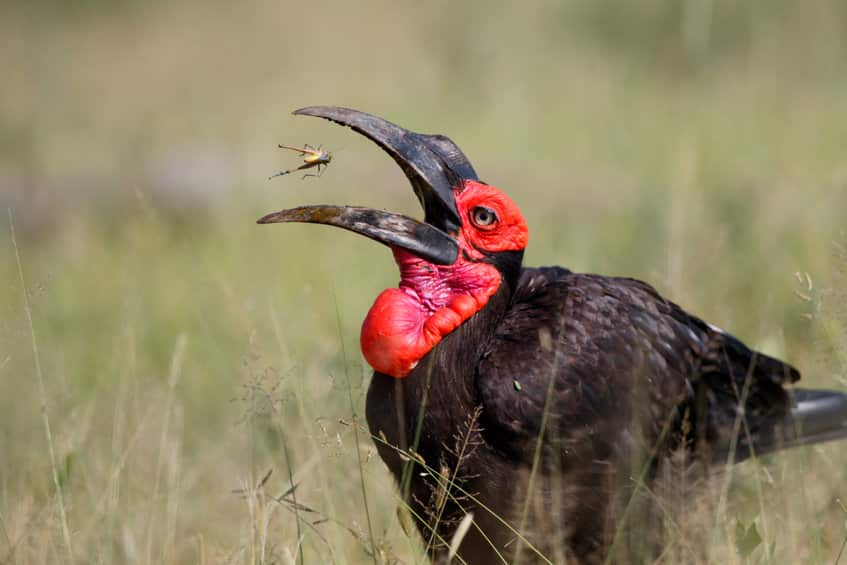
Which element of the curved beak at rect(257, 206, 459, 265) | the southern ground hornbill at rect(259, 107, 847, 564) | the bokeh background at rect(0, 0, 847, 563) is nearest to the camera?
the curved beak at rect(257, 206, 459, 265)

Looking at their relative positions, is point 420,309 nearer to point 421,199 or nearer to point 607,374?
point 421,199

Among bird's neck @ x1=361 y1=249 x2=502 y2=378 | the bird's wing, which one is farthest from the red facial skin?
the bird's wing

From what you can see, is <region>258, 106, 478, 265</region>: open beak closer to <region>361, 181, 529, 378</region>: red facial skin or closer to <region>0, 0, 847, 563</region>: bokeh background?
<region>361, 181, 529, 378</region>: red facial skin

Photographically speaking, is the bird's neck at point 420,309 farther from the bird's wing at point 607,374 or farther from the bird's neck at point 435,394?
the bird's wing at point 607,374

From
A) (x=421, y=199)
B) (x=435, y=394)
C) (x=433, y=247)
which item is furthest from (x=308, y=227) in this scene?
(x=435, y=394)

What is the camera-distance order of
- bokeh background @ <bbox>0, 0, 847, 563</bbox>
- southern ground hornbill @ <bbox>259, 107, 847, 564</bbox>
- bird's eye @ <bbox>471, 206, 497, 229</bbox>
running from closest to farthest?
southern ground hornbill @ <bbox>259, 107, 847, 564</bbox> < bird's eye @ <bbox>471, 206, 497, 229</bbox> < bokeh background @ <bbox>0, 0, 847, 563</bbox>

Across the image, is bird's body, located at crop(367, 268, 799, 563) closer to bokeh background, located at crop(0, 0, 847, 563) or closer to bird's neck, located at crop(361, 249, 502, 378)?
bird's neck, located at crop(361, 249, 502, 378)

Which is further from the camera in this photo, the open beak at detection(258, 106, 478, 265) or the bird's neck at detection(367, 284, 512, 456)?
the bird's neck at detection(367, 284, 512, 456)

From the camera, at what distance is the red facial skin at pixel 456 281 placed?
310 cm

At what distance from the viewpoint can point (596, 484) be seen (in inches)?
125

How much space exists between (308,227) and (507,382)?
431 cm

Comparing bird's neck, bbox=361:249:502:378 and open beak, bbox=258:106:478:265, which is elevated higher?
open beak, bbox=258:106:478:265

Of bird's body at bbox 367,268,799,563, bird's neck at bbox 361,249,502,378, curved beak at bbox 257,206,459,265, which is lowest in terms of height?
bird's body at bbox 367,268,799,563

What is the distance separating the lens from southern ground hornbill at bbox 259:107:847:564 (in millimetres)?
3014
